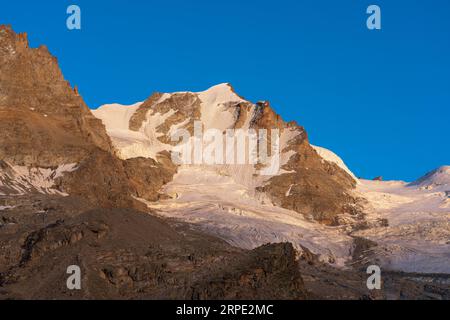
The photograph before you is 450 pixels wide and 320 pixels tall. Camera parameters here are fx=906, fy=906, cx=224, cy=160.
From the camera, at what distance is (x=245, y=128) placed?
→ 13212cm

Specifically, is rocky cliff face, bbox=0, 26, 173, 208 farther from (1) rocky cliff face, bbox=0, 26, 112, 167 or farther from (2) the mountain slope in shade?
(2) the mountain slope in shade

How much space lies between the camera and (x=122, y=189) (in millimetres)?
91375

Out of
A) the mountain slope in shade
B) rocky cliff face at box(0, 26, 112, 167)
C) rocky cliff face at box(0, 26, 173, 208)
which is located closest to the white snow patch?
the mountain slope in shade

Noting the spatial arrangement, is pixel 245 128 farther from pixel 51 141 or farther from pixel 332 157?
pixel 51 141

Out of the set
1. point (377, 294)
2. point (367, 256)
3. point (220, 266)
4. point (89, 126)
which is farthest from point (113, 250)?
point (89, 126)

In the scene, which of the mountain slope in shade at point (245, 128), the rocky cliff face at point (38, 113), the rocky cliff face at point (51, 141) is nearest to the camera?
the rocky cliff face at point (51, 141)

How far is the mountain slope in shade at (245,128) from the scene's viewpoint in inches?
4400

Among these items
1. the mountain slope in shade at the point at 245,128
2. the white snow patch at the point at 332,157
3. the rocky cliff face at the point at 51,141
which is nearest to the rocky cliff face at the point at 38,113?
the rocky cliff face at the point at 51,141

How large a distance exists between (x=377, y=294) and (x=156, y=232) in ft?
40.7

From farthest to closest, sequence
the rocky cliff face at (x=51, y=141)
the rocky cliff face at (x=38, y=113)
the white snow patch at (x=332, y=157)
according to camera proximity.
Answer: the white snow patch at (x=332, y=157)
the rocky cliff face at (x=38, y=113)
the rocky cliff face at (x=51, y=141)

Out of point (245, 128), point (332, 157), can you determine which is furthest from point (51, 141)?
point (332, 157)

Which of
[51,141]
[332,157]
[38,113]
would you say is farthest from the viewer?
[332,157]

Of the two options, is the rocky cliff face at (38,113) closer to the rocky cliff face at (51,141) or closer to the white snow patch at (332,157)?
the rocky cliff face at (51,141)
